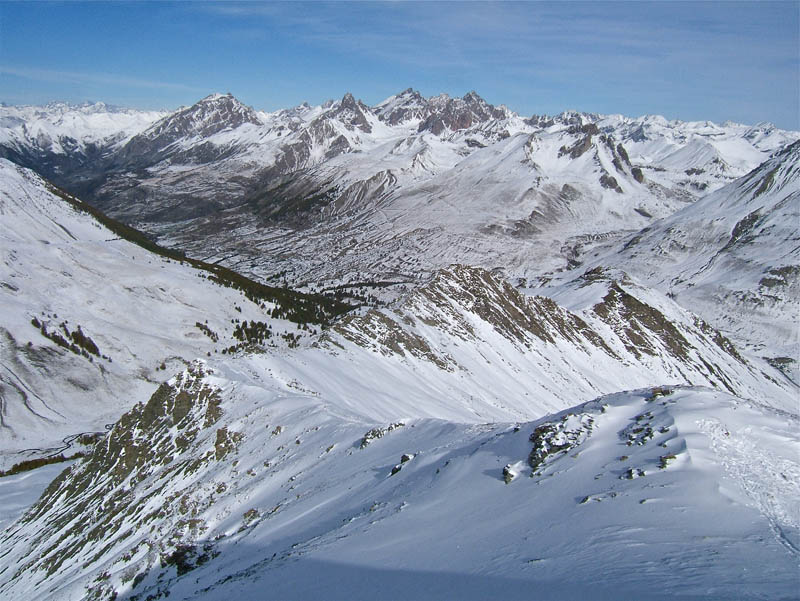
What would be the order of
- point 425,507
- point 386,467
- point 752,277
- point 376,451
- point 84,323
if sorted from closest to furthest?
1. point 425,507
2. point 386,467
3. point 376,451
4. point 84,323
5. point 752,277

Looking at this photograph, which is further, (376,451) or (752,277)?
(752,277)

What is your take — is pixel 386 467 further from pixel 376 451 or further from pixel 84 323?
pixel 84 323

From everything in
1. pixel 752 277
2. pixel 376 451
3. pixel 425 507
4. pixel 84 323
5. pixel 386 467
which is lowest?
pixel 425 507

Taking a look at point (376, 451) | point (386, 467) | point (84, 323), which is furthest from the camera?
point (84, 323)

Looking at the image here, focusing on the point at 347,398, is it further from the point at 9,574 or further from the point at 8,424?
the point at 8,424

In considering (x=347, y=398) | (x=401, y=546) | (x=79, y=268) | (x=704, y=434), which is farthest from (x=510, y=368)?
Answer: (x=79, y=268)

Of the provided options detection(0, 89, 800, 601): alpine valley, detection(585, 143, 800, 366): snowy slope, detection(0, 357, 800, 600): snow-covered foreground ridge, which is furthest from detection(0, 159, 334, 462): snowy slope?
detection(585, 143, 800, 366): snowy slope

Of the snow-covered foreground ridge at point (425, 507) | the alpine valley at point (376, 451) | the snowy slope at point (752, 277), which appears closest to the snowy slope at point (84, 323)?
the alpine valley at point (376, 451)

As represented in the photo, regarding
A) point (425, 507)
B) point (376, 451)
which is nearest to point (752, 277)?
point (376, 451)

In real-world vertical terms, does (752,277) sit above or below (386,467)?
above

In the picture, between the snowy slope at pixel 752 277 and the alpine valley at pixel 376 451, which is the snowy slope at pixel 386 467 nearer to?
the alpine valley at pixel 376 451
